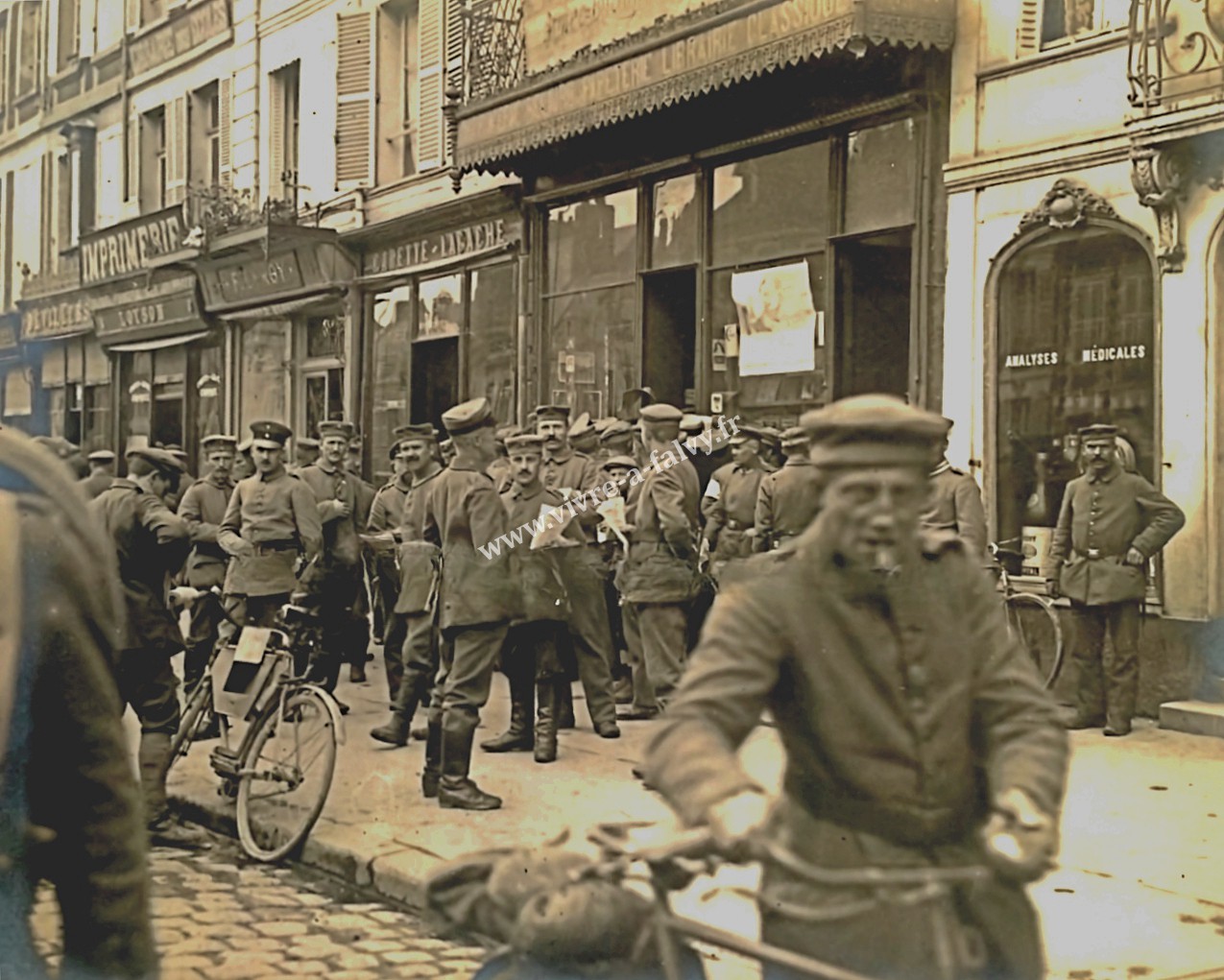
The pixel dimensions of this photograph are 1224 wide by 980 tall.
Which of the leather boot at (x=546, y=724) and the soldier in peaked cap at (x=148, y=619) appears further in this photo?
the leather boot at (x=546, y=724)

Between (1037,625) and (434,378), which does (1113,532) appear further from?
(434,378)

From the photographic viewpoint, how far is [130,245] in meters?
24.8

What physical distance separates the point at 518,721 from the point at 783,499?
6.70 ft

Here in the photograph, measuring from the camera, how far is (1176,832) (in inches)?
288

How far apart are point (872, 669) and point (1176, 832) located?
15.9ft

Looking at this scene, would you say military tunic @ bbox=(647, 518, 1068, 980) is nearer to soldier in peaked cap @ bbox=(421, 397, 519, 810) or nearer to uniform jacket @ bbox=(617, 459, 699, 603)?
soldier in peaked cap @ bbox=(421, 397, 519, 810)

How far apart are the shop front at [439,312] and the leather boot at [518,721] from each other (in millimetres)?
8126

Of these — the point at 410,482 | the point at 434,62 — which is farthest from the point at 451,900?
the point at 434,62

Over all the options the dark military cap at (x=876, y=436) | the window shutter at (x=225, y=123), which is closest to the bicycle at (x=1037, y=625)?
the dark military cap at (x=876, y=436)

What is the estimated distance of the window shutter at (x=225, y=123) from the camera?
77.0ft

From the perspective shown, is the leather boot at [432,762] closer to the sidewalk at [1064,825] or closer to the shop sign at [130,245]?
the sidewalk at [1064,825]

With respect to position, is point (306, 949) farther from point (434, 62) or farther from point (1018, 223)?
point (434, 62)

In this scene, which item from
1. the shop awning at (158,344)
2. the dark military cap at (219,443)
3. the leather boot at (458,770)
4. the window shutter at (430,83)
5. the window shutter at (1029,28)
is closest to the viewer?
the leather boot at (458,770)

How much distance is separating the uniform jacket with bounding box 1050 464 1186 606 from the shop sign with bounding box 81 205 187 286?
15.9 meters
